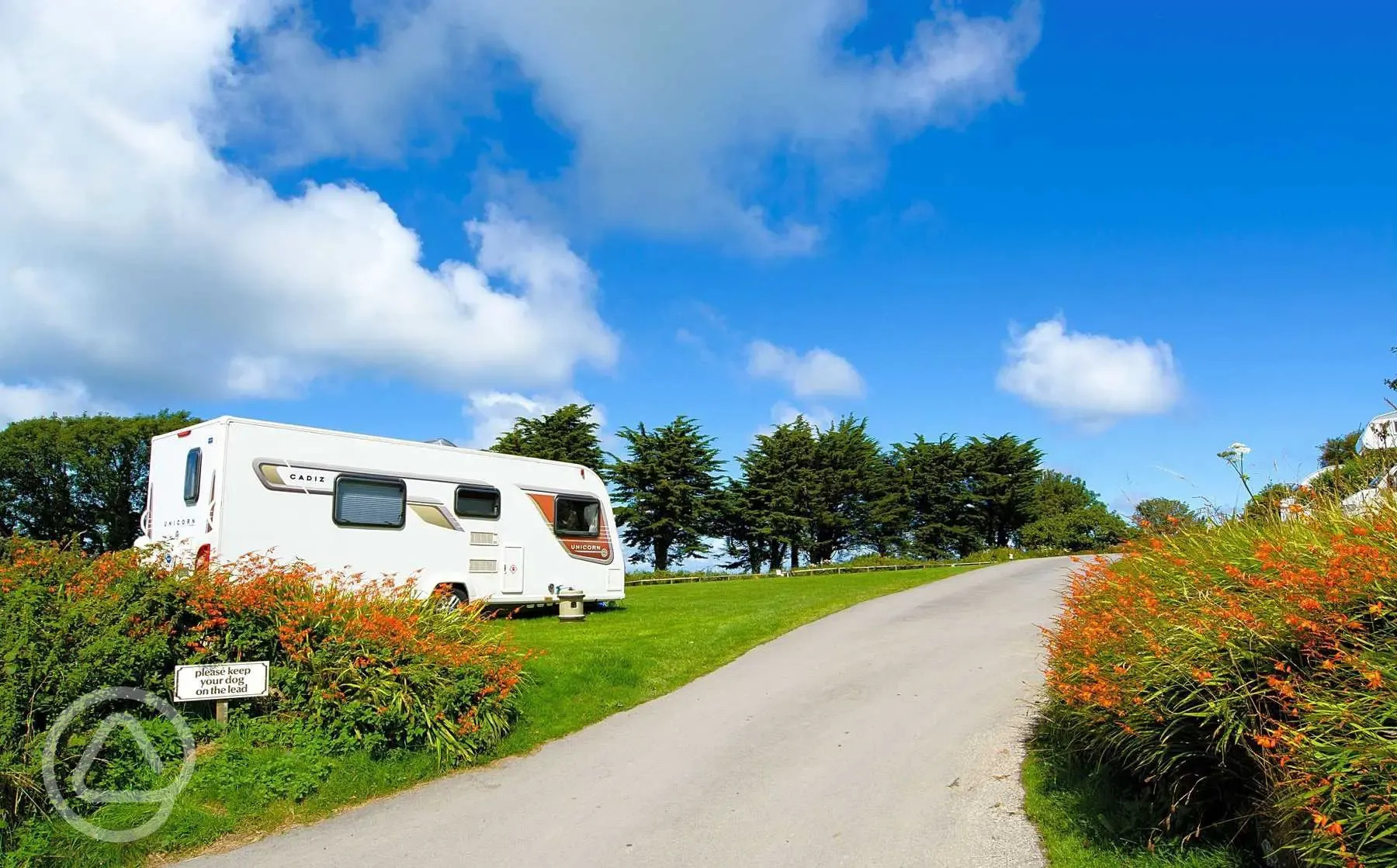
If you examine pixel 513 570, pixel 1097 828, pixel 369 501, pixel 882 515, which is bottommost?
pixel 1097 828

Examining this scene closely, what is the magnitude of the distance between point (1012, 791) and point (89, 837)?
20.9 feet

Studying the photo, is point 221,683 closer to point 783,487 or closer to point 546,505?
point 546,505

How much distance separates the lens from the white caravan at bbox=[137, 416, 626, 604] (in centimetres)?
1206

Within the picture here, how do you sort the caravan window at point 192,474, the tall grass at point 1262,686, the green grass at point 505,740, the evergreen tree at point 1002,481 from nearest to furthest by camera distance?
1. the tall grass at point 1262,686
2. the green grass at point 505,740
3. the caravan window at point 192,474
4. the evergreen tree at point 1002,481

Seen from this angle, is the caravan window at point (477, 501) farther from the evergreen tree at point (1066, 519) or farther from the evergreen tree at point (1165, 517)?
the evergreen tree at point (1066, 519)

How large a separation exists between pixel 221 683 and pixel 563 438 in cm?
4366

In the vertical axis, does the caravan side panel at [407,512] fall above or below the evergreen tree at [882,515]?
below

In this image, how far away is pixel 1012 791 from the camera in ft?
21.3

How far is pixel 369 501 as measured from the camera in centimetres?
1337

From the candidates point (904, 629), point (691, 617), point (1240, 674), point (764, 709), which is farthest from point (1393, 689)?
point (691, 617)

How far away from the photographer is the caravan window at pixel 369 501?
1305cm
